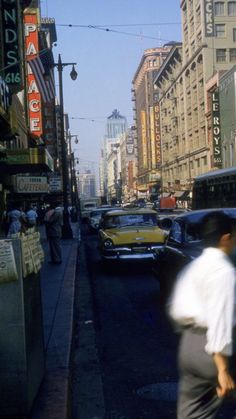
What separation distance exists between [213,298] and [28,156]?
1071 centimetres

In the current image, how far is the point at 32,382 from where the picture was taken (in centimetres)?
492

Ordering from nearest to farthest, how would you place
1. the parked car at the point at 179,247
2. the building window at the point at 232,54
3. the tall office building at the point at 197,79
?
1. the parked car at the point at 179,247
2. the tall office building at the point at 197,79
3. the building window at the point at 232,54

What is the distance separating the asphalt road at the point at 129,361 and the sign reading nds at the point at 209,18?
66.8 metres

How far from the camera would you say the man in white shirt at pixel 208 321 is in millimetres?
3277

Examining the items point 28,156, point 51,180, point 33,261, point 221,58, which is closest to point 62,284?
point 28,156

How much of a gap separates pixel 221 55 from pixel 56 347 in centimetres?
7183

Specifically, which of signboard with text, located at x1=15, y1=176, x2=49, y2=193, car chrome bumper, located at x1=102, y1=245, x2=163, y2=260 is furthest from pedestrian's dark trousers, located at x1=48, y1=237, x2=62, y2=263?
signboard with text, located at x1=15, y1=176, x2=49, y2=193

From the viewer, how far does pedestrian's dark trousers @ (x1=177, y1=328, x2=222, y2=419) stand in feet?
11.2

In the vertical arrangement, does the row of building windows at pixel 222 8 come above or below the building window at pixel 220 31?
above

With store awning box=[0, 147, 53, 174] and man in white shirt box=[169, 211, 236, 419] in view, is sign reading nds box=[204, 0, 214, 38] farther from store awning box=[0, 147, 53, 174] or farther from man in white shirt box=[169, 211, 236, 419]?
man in white shirt box=[169, 211, 236, 419]

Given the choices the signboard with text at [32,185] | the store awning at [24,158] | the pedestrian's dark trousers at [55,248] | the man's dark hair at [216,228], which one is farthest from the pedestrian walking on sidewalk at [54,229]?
the man's dark hair at [216,228]

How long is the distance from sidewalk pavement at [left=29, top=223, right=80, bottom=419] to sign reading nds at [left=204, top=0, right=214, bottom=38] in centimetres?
6593

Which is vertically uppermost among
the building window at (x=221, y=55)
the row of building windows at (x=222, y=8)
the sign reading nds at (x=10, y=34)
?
the row of building windows at (x=222, y=8)

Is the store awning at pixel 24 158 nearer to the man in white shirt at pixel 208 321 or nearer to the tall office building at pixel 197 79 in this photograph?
the man in white shirt at pixel 208 321
